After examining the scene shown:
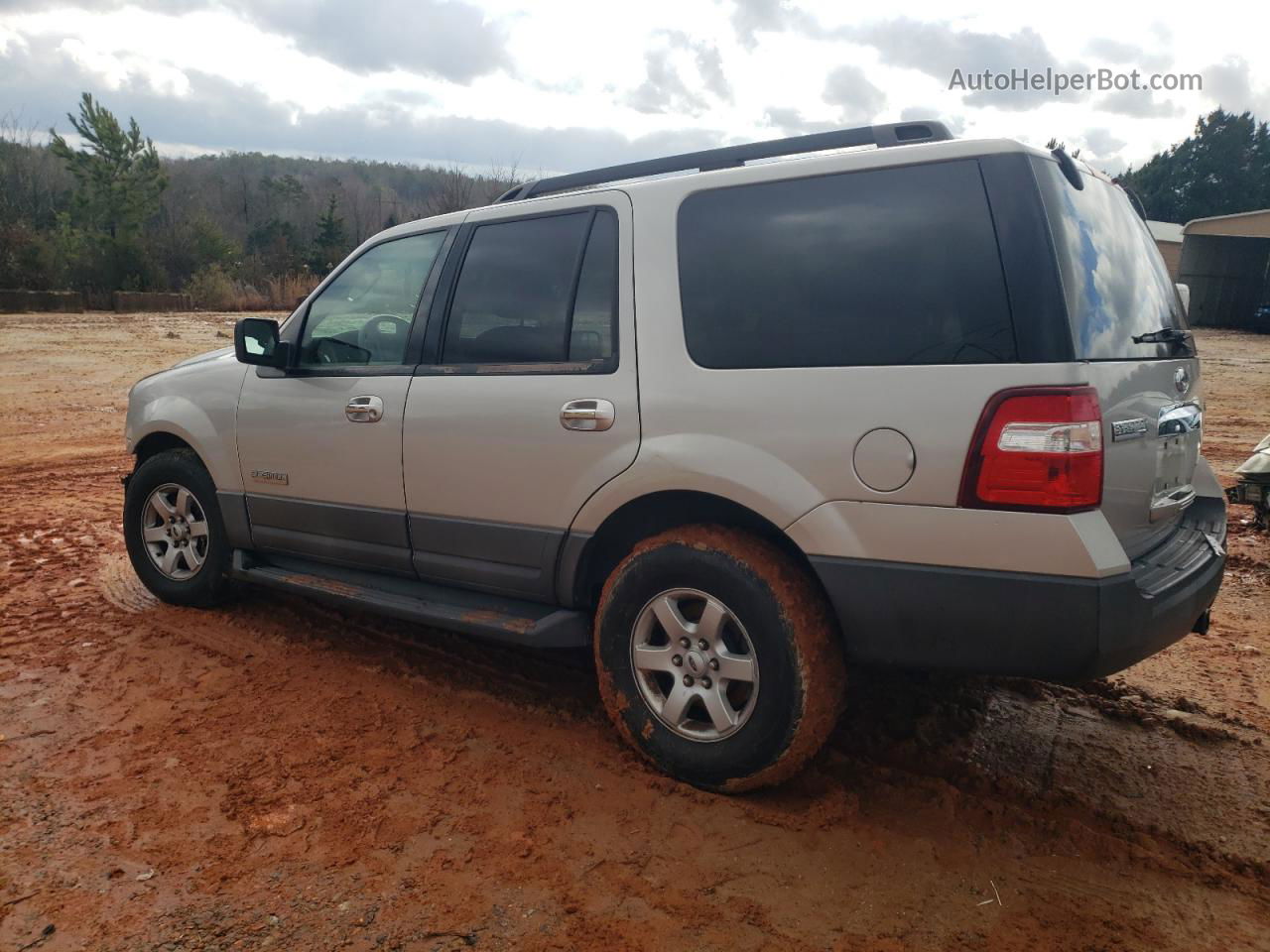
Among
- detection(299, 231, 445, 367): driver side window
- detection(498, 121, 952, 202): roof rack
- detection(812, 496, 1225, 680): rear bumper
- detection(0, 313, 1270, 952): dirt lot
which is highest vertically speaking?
detection(498, 121, 952, 202): roof rack

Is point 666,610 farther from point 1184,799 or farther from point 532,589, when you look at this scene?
point 1184,799

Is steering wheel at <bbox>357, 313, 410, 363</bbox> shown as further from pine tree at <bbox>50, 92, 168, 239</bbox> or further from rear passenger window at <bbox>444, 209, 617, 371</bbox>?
pine tree at <bbox>50, 92, 168, 239</bbox>

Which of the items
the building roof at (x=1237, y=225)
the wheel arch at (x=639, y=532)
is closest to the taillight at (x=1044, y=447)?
Answer: the wheel arch at (x=639, y=532)

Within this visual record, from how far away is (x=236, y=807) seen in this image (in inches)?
117

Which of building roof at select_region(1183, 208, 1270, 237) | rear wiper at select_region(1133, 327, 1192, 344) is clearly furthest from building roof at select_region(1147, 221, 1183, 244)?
rear wiper at select_region(1133, 327, 1192, 344)

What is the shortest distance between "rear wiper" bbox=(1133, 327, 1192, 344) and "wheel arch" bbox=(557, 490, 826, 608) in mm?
1204

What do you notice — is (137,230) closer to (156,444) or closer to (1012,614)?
(156,444)

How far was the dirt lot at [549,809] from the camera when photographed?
95.9 inches

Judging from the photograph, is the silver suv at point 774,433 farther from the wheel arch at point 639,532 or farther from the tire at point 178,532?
the tire at point 178,532

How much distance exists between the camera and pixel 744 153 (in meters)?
3.36


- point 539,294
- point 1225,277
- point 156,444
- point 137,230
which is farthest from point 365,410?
point 137,230

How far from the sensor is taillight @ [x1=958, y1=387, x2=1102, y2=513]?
2.43m

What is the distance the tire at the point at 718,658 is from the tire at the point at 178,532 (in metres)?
2.46

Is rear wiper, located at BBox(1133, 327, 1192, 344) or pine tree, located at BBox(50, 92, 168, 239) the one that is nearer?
rear wiper, located at BBox(1133, 327, 1192, 344)
